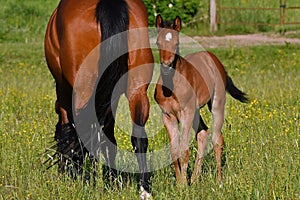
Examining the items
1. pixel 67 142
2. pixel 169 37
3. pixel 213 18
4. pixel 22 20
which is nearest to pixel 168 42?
pixel 169 37

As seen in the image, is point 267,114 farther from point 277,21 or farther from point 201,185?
point 277,21

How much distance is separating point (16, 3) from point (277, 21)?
7627 millimetres

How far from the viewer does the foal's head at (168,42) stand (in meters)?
5.59

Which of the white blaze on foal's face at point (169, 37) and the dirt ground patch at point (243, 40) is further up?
the white blaze on foal's face at point (169, 37)

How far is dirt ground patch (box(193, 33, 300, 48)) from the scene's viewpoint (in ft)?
55.2

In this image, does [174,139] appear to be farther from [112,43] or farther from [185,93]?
[112,43]

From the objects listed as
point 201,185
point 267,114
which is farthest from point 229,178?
point 267,114

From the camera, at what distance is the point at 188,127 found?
6137 mm

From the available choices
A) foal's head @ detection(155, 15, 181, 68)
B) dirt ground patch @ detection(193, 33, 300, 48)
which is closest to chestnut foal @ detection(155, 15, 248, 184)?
foal's head @ detection(155, 15, 181, 68)

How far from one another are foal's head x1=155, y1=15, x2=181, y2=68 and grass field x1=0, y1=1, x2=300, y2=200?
89 centimetres

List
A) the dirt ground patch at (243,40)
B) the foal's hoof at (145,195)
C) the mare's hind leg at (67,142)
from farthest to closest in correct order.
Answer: the dirt ground patch at (243,40) < the mare's hind leg at (67,142) < the foal's hoof at (145,195)

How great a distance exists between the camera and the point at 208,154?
22.9ft

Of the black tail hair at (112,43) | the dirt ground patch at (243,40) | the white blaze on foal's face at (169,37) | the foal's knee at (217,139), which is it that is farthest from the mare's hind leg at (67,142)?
the dirt ground patch at (243,40)

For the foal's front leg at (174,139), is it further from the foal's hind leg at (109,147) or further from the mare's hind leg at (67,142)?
the mare's hind leg at (67,142)
